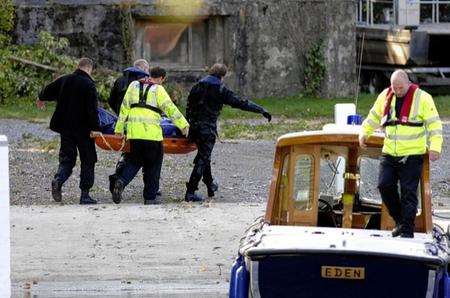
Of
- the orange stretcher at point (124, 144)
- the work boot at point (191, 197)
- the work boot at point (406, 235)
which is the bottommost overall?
the work boot at point (191, 197)

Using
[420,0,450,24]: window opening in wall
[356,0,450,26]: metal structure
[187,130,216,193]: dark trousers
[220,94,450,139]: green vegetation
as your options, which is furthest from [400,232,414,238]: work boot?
[420,0,450,24]: window opening in wall

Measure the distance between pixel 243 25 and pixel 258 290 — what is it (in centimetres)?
2026

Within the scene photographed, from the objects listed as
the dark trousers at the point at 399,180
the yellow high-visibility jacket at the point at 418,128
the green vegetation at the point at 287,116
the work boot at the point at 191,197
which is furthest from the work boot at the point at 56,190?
the green vegetation at the point at 287,116

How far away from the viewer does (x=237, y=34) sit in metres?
28.4

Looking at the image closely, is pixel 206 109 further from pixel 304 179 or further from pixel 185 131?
pixel 304 179

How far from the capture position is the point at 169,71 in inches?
1107

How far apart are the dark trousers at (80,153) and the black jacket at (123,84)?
76 cm

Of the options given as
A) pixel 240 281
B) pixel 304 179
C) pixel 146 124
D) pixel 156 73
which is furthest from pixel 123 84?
pixel 240 281

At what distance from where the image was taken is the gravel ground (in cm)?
1602

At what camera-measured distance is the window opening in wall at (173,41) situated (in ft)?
93.4

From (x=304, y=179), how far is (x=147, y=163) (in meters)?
5.52

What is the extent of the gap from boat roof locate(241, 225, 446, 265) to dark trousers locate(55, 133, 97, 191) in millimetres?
6088

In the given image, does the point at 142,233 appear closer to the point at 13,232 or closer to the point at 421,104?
the point at 13,232

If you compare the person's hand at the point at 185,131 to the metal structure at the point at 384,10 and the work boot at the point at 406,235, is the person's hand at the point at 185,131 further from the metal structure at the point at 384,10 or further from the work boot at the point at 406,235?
the metal structure at the point at 384,10
